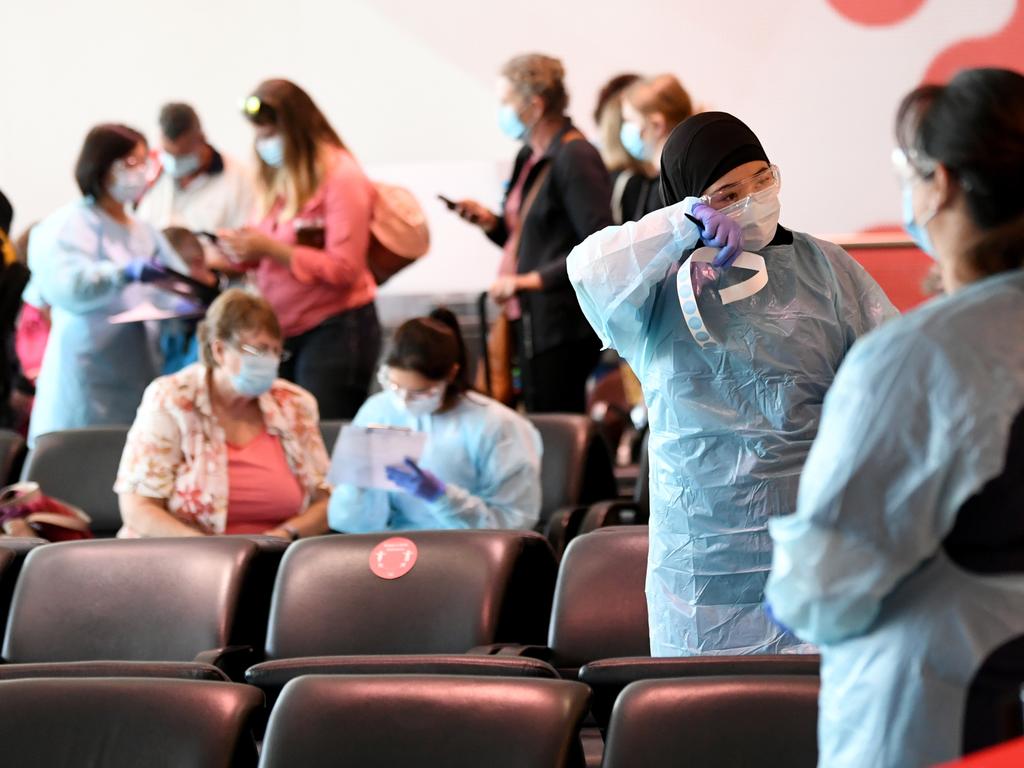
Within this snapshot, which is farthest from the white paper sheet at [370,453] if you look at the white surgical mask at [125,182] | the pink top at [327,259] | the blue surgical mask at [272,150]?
the white surgical mask at [125,182]

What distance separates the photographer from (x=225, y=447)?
369 cm

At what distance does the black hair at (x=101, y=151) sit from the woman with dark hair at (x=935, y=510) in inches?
134

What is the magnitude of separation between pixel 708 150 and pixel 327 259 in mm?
2331

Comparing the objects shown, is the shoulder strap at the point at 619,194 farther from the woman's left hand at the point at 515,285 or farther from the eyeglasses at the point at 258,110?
the eyeglasses at the point at 258,110

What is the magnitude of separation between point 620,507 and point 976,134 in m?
2.46

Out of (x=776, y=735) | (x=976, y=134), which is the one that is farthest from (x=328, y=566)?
(x=976, y=134)

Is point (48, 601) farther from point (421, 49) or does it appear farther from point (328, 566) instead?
point (421, 49)

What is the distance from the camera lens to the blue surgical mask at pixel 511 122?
4438 millimetres

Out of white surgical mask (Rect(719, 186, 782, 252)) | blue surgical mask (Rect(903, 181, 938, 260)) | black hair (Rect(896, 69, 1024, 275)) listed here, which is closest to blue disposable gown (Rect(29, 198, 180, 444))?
white surgical mask (Rect(719, 186, 782, 252))

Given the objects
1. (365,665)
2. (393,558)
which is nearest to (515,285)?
Answer: (393,558)

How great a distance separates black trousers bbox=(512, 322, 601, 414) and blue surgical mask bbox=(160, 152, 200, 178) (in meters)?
1.58

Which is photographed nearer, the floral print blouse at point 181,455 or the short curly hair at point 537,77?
the floral print blouse at point 181,455

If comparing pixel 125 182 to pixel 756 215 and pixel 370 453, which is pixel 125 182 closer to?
pixel 370 453

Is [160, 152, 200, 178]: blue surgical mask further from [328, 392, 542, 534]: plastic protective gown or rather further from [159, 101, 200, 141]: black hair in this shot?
[328, 392, 542, 534]: plastic protective gown
